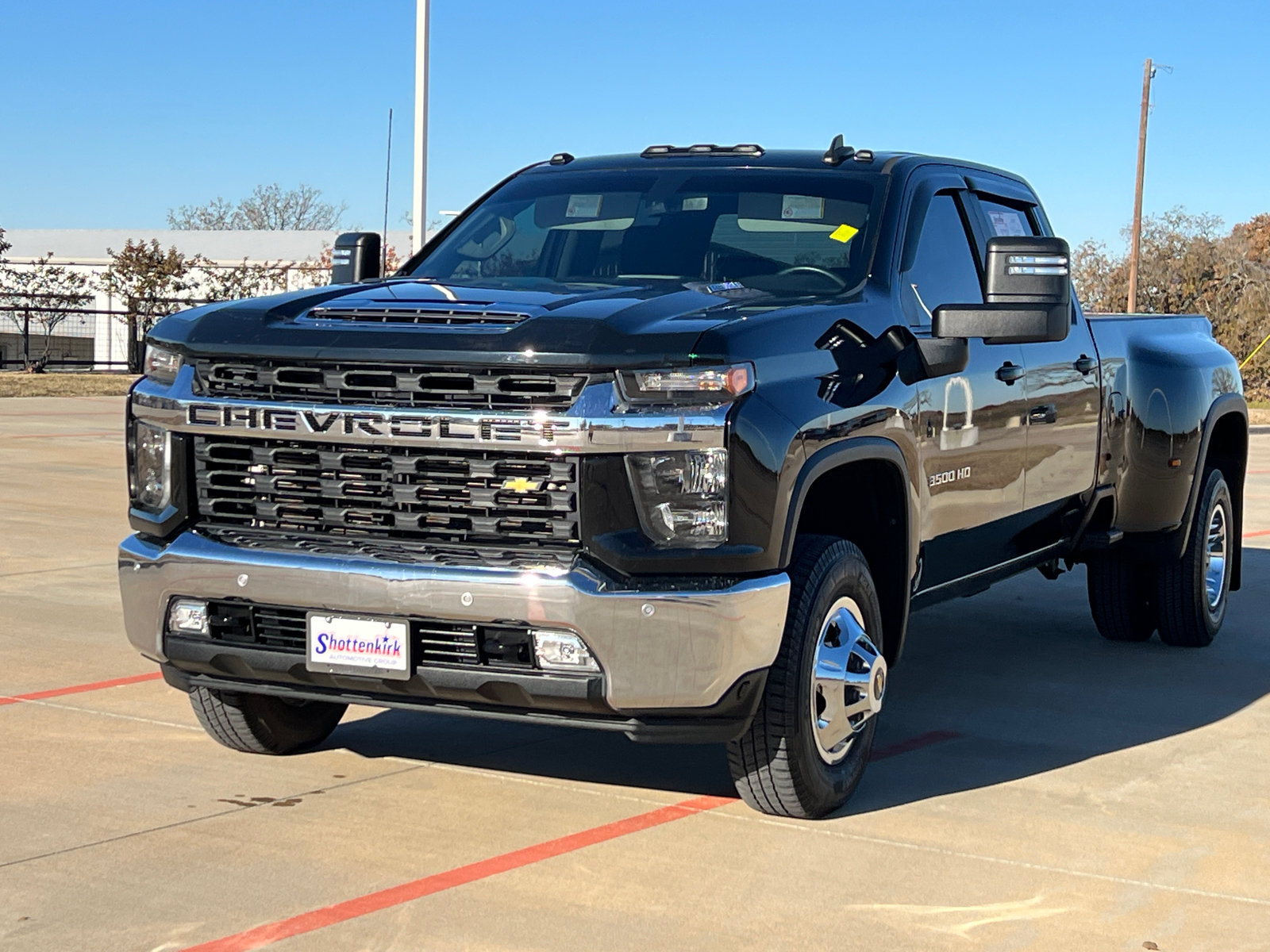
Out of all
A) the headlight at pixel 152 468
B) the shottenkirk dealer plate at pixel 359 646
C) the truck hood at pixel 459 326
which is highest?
the truck hood at pixel 459 326

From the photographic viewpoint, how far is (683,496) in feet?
14.5

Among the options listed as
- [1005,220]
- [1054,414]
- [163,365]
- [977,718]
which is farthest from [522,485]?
[1005,220]

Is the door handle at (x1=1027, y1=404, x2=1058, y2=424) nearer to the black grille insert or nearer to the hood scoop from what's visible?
the hood scoop

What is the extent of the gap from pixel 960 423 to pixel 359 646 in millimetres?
2293

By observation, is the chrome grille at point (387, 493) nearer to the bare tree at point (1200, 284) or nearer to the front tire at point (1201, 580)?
the front tire at point (1201, 580)

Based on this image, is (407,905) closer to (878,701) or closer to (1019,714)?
(878,701)

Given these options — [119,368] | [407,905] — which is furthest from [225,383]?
[119,368]

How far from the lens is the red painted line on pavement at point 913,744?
5840 millimetres

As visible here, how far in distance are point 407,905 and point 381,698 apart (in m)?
0.69

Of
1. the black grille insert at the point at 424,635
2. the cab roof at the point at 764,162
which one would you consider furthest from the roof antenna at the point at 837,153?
→ the black grille insert at the point at 424,635

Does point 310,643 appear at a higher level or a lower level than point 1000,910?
higher

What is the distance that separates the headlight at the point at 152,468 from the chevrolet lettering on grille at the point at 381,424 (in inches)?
6.3

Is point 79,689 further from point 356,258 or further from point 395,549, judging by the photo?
point 395,549

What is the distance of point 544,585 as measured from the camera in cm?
432
